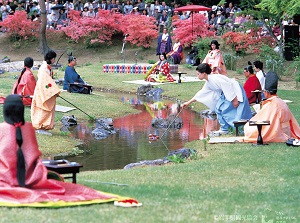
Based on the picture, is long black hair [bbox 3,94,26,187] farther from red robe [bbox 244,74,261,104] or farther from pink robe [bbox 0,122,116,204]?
red robe [bbox 244,74,261,104]

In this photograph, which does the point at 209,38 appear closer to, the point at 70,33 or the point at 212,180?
the point at 70,33

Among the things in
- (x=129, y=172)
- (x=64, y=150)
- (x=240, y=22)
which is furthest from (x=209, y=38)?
(x=129, y=172)

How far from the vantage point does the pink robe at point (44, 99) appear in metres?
15.5

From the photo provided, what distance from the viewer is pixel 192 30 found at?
34.1 meters

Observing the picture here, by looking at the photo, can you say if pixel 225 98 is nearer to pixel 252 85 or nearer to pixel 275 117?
pixel 275 117

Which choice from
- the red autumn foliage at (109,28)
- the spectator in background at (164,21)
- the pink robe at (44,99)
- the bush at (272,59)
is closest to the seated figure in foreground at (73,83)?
the pink robe at (44,99)

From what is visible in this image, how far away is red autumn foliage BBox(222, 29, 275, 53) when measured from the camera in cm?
3050

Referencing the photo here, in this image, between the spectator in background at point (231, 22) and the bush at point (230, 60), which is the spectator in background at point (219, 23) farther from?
the bush at point (230, 60)

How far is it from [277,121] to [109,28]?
2481 cm

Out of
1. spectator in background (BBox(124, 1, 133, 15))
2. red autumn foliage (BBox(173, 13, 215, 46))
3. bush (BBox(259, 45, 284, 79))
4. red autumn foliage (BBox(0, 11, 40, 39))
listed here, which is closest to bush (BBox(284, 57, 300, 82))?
bush (BBox(259, 45, 284, 79))

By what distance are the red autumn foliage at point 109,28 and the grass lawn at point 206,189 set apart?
21.1 meters

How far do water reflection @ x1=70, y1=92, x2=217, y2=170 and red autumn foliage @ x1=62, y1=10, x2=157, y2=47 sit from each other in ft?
49.3

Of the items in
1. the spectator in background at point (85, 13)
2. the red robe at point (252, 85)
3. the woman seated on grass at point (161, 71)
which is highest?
the spectator in background at point (85, 13)

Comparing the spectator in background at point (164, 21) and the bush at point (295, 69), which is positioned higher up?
the spectator in background at point (164, 21)
